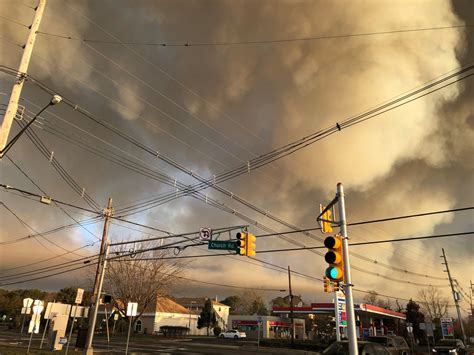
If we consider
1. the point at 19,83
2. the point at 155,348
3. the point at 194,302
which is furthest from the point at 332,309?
the point at 194,302

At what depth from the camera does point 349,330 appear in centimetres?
949

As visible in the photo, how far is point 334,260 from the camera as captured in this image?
404 inches

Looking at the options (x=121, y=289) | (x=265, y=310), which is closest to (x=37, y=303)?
(x=121, y=289)

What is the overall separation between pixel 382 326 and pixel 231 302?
220 ft

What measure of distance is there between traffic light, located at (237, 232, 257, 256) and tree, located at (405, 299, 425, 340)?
68.1 metres

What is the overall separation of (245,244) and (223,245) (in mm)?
1599

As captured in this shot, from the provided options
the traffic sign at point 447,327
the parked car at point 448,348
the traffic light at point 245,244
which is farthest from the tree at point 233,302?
the traffic light at point 245,244

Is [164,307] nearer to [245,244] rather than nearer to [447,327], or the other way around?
[447,327]

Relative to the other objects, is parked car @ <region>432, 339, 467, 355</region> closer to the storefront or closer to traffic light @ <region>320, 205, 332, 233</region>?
traffic light @ <region>320, 205, 332, 233</region>

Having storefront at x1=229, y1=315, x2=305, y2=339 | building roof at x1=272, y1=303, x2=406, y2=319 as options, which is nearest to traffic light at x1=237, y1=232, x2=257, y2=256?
building roof at x1=272, y1=303, x2=406, y2=319

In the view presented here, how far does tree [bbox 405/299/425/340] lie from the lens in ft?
235

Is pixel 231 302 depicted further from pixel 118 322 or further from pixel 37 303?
pixel 37 303

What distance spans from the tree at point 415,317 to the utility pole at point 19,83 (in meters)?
78.6

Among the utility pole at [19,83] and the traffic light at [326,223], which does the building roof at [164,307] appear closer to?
the utility pole at [19,83]
